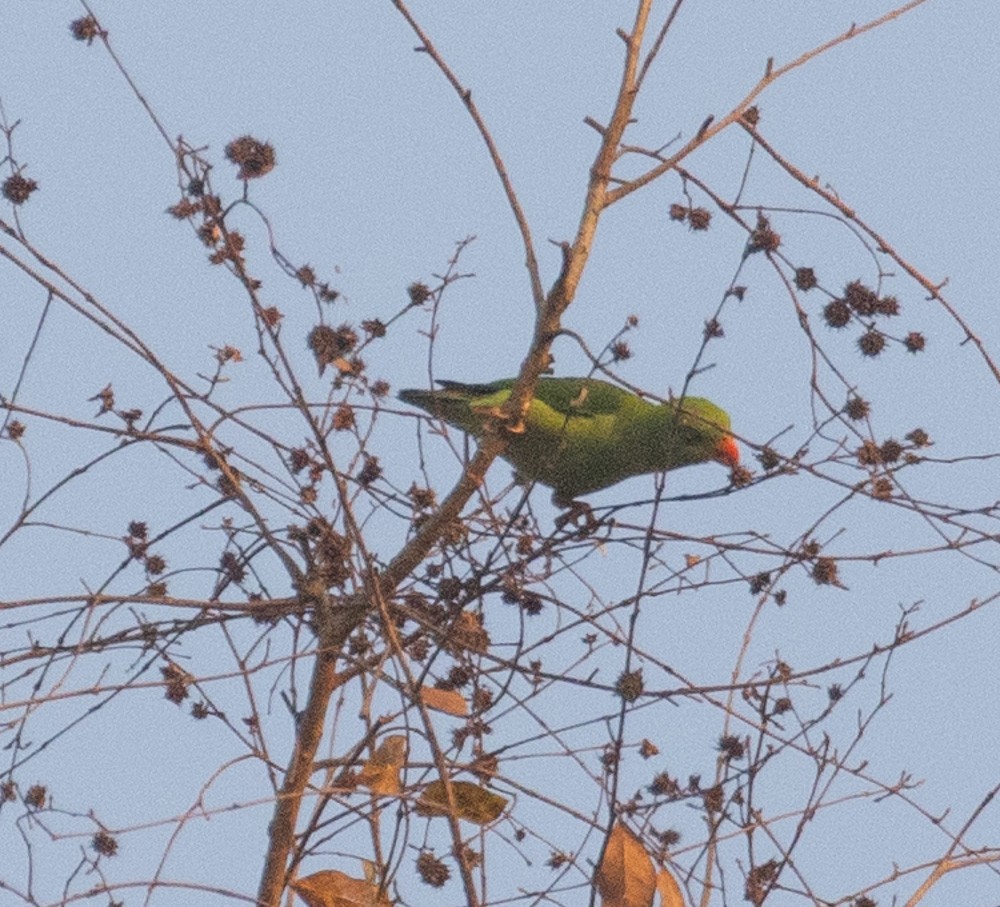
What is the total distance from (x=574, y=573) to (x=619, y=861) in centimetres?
128

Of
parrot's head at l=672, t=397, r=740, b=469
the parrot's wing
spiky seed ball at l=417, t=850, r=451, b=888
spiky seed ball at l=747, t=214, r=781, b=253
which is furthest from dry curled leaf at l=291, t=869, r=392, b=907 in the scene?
parrot's head at l=672, t=397, r=740, b=469

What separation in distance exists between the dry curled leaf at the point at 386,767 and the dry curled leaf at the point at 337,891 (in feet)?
0.75

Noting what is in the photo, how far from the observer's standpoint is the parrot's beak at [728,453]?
19.9 ft

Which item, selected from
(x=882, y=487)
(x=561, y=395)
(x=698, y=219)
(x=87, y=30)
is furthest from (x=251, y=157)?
(x=561, y=395)

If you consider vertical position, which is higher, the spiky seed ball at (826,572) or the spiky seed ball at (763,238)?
the spiky seed ball at (763,238)

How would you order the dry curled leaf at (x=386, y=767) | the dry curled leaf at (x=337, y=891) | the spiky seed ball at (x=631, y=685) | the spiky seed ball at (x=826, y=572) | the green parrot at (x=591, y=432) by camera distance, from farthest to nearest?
the green parrot at (x=591, y=432), the spiky seed ball at (x=826, y=572), the dry curled leaf at (x=386, y=767), the dry curled leaf at (x=337, y=891), the spiky seed ball at (x=631, y=685)

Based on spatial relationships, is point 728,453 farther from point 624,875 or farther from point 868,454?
point 624,875

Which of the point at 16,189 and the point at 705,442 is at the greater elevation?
the point at 705,442

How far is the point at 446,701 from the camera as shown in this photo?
390 cm

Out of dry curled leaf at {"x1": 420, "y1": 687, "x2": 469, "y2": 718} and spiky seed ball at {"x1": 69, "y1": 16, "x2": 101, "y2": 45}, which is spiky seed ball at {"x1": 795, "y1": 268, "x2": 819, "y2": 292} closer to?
dry curled leaf at {"x1": 420, "y1": 687, "x2": 469, "y2": 718}

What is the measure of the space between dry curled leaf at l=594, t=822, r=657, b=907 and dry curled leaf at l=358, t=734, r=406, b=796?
62cm

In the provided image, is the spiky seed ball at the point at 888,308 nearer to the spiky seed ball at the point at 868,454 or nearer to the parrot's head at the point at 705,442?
the spiky seed ball at the point at 868,454

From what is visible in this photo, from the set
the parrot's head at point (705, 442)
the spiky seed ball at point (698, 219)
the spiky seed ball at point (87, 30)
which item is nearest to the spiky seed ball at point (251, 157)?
the spiky seed ball at point (87, 30)

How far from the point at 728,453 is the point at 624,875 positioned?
306 centimetres
